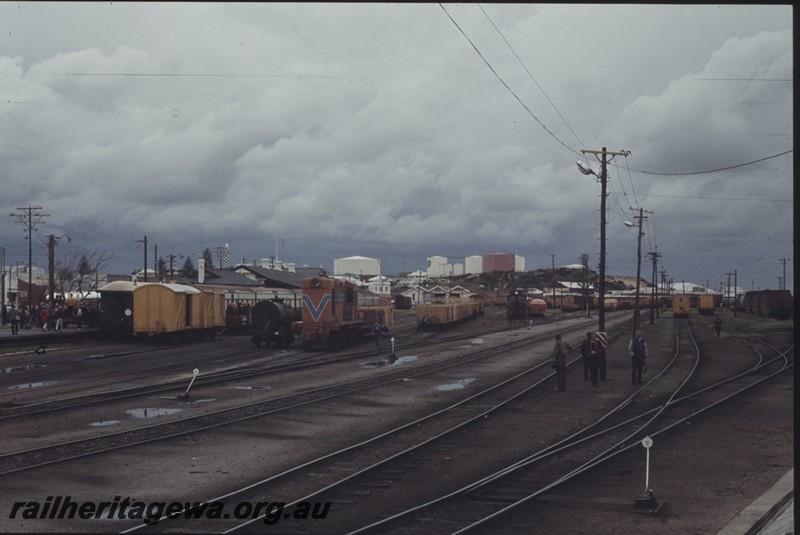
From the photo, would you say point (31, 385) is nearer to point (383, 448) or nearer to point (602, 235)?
point (383, 448)

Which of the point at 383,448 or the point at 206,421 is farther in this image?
the point at 206,421

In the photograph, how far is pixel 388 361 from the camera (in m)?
34.9

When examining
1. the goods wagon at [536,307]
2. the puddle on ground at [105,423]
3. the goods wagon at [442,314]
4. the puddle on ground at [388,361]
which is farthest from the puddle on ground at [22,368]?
the goods wagon at [536,307]

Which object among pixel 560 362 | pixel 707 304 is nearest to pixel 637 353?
pixel 560 362

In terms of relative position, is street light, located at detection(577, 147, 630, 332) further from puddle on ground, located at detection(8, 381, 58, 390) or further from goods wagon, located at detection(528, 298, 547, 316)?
goods wagon, located at detection(528, 298, 547, 316)

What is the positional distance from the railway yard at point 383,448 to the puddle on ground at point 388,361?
1.68 feet

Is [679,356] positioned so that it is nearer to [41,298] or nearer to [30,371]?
[30,371]

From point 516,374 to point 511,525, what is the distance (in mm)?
20197

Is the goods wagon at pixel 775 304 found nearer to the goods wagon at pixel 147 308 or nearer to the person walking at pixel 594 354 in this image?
the person walking at pixel 594 354

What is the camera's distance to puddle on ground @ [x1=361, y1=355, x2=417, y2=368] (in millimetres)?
33312

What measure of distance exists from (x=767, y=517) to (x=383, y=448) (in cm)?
736

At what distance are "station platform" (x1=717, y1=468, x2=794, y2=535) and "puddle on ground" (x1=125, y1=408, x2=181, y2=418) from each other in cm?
1376

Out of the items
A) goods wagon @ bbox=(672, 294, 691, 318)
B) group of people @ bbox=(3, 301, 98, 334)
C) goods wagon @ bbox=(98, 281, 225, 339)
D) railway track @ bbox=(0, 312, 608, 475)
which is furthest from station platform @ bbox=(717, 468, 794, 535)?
goods wagon @ bbox=(672, 294, 691, 318)

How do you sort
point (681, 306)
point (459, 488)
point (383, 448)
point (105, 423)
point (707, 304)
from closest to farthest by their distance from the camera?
point (459, 488) → point (383, 448) → point (105, 423) → point (681, 306) → point (707, 304)
